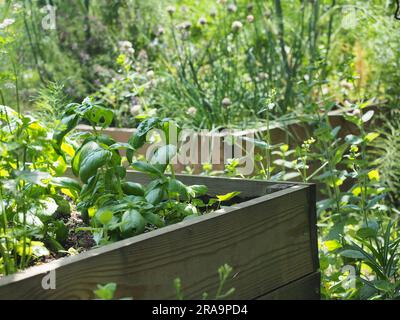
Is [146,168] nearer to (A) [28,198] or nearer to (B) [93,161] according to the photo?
(B) [93,161]

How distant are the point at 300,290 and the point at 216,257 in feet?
1.18

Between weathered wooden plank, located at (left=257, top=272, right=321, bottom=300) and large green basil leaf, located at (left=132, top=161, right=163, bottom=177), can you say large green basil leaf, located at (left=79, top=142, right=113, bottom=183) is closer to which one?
large green basil leaf, located at (left=132, top=161, right=163, bottom=177)

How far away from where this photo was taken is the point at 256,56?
4.44 meters

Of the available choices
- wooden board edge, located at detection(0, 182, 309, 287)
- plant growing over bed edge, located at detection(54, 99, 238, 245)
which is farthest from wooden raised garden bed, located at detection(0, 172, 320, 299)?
plant growing over bed edge, located at detection(54, 99, 238, 245)

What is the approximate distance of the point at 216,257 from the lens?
5.29 feet

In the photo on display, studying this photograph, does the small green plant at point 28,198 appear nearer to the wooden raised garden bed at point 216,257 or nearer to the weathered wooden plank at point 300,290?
the wooden raised garden bed at point 216,257

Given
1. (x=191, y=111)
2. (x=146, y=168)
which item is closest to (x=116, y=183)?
(x=146, y=168)

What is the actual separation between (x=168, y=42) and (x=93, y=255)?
349 centimetres

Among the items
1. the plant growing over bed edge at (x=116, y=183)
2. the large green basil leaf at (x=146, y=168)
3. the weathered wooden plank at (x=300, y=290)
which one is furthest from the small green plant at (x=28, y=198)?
the weathered wooden plank at (x=300, y=290)

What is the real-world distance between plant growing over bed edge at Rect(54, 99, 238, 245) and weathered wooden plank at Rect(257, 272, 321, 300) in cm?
27

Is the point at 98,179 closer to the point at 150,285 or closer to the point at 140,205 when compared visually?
the point at 140,205

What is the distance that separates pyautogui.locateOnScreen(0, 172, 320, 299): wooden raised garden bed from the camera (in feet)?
4.42

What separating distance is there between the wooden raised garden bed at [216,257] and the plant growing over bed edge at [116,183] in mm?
130

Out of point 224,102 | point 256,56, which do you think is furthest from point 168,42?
point 224,102
